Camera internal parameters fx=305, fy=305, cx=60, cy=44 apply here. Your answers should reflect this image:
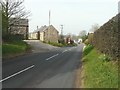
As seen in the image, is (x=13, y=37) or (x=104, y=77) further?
(x=13, y=37)

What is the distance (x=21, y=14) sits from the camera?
5250 centimetres

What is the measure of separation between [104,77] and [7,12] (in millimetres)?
39731

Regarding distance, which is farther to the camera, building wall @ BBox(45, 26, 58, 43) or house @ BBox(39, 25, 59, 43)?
building wall @ BBox(45, 26, 58, 43)

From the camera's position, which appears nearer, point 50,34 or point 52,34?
point 52,34

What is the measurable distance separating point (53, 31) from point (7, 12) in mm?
58099

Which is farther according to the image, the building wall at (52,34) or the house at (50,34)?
the building wall at (52,34)

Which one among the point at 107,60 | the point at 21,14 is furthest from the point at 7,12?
the point at 107,60

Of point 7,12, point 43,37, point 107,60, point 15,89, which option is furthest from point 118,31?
point 43,37

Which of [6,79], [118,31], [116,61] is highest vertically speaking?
[118,31]

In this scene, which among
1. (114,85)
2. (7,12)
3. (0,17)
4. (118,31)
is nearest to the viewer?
(114,85)

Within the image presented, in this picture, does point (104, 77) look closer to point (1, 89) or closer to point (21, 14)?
point (1, 89)

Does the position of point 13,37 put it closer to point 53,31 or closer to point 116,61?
point 116,61

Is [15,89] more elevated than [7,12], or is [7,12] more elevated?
[7,12]

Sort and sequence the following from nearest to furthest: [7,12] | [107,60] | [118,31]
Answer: [118,31]
[107,60]
[7,12]
